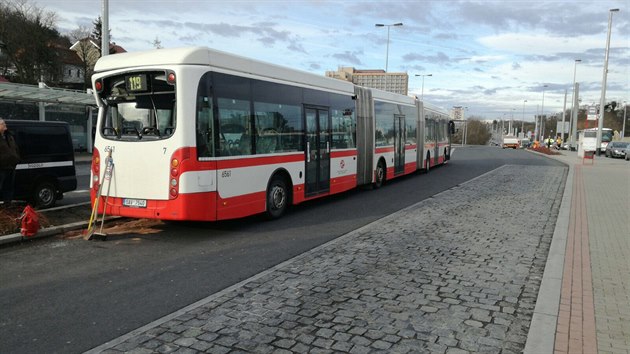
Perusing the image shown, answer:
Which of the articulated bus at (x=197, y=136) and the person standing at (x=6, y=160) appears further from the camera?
the person standing at (x=6, y=160)

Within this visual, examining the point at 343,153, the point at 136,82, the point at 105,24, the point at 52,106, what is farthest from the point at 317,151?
the point at 52,106

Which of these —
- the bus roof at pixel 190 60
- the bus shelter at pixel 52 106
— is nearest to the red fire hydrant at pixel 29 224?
the bus roof at pixel 190 60

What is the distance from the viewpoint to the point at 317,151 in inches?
A: 448

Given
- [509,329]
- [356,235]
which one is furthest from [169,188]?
[509,329]

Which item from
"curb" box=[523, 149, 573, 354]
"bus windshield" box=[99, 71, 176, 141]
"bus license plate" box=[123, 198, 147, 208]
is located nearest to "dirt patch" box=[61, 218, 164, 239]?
"bus license plate" box=[123, 198, 147, 208]

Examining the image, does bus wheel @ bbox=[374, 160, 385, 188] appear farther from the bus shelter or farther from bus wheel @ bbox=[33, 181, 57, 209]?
the bus shelter

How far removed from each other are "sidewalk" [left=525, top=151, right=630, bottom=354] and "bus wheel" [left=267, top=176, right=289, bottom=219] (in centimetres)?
515

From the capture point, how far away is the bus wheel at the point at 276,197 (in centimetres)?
962

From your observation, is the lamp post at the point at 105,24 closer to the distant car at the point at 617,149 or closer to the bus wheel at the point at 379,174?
the bus wheel at the point at 379,174

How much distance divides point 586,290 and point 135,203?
6.64 metres

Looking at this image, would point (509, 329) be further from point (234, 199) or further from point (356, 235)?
point (234, 199)

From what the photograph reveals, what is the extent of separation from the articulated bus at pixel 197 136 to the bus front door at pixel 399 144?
680cm

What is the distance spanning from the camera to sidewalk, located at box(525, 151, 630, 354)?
4.14 metres

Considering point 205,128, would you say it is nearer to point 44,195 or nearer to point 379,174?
point 44,195
